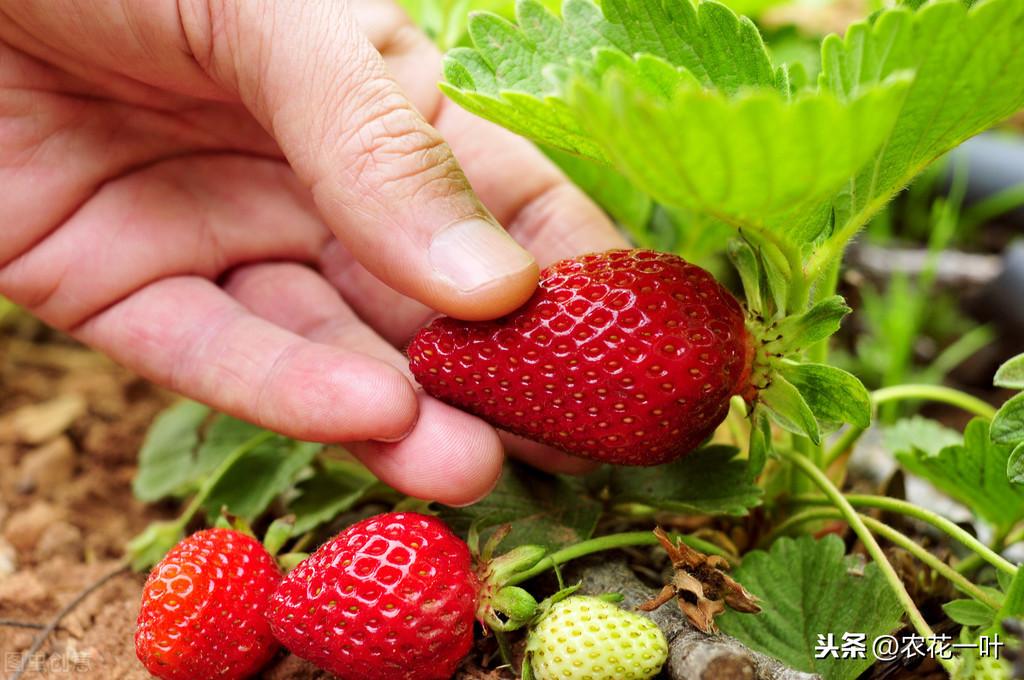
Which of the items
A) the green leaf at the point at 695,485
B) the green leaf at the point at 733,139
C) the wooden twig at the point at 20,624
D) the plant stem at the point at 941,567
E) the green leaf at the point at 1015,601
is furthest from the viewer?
the wooden twig at the point at 20,624

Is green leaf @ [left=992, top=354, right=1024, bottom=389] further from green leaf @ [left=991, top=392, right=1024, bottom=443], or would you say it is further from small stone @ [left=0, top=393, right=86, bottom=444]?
small stone @ [left=0, top=393, right=86, bottom=444]

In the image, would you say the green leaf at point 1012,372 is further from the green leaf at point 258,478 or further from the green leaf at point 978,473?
the green leaf at point 258,478

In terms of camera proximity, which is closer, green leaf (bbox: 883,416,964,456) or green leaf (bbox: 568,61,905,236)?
green leaf (bbox: 568,61,905,236)

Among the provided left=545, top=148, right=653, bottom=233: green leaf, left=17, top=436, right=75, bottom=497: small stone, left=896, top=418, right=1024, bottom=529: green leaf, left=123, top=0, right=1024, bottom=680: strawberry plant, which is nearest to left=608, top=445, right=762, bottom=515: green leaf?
left=123, top=0, right=1024, bottom=680: strawberry plant

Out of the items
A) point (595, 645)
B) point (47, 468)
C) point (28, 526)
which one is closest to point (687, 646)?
point (595, 645)

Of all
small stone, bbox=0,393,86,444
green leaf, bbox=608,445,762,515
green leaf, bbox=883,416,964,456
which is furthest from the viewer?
small stone, bbox=0,393,86,444

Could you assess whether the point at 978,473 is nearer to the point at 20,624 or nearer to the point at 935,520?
the point at 935,520

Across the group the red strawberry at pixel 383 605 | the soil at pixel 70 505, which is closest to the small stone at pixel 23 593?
the soil at pixel 70 505
